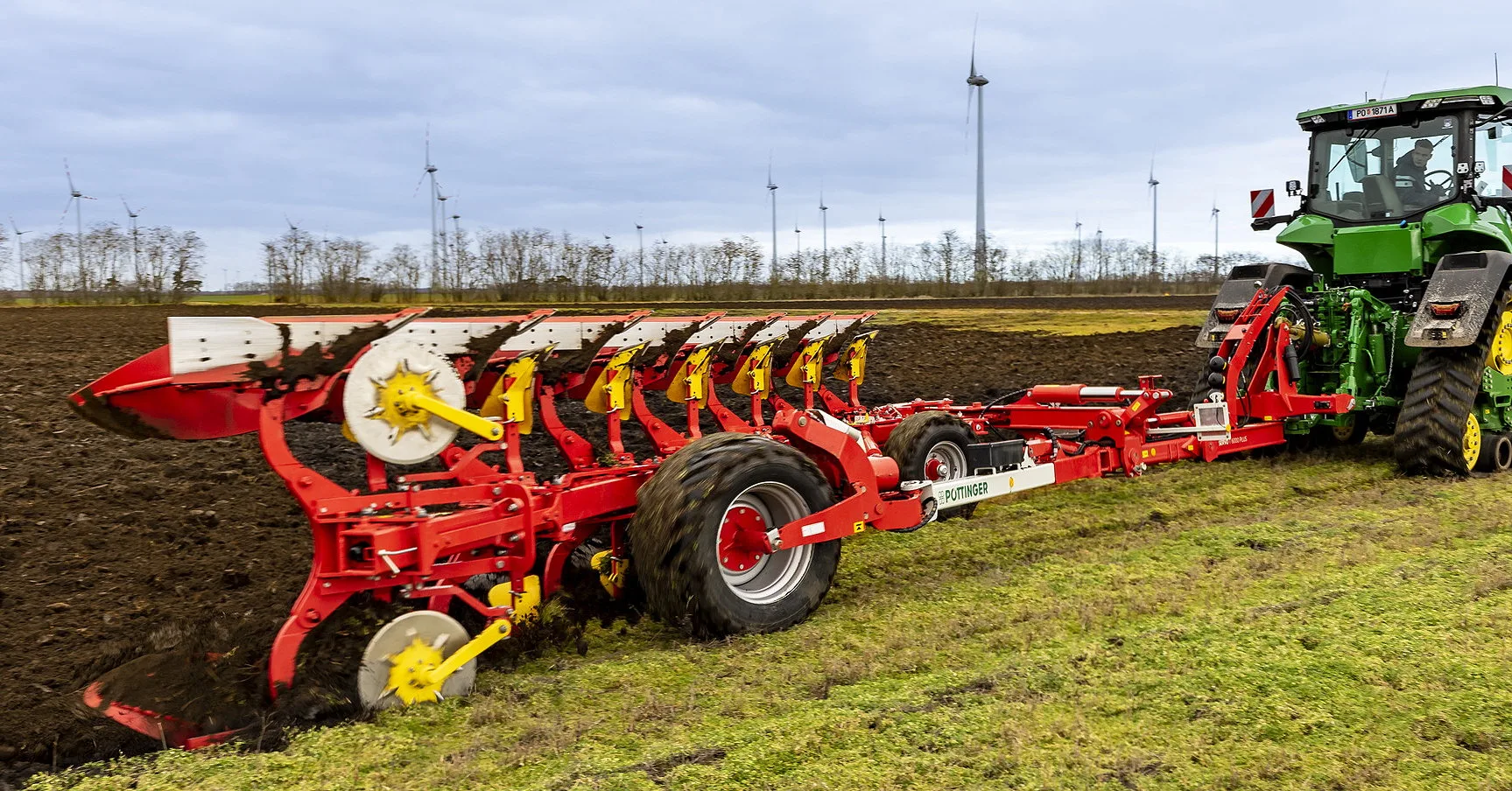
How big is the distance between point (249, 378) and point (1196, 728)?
3336 millimetres

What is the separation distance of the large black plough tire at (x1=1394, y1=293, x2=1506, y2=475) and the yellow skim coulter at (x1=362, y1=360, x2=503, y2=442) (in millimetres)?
6845

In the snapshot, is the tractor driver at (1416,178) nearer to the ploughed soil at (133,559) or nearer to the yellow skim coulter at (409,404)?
the ploughed soil at (133,559)

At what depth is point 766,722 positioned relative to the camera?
3654mm

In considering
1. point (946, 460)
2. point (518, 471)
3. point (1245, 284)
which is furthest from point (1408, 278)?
point (518, 471)

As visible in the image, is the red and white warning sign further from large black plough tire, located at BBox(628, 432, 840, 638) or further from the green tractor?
large black plough tire, located at BBox(628, 432, 840, 638)

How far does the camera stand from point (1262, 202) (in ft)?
30.9

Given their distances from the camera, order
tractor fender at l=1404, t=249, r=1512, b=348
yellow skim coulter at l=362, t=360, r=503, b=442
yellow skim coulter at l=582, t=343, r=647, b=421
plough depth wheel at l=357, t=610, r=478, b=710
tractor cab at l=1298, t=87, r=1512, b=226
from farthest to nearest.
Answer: tractor cab at l=1298, t=87, r=1512, b=226 < tractor fender at l=1404, t=249, r=1512, b=348 < yellow skim coulter at l=582, t=343, r=647, b=421 < yellow skim coulter at l=362, t=360, r=503, b=442 < plough depth wheel at l=357, t=610, r=478, b=710

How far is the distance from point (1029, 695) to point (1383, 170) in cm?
701

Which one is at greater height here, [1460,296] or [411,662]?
[1460,296]

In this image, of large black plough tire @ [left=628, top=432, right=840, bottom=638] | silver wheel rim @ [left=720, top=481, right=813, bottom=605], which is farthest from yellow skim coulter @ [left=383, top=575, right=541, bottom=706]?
silver wheel rim @ [left=720, top=481, right=813, bottom=605]

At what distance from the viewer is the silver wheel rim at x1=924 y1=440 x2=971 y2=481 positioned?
6.73 m

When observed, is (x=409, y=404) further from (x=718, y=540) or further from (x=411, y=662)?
(x=718, y=540)

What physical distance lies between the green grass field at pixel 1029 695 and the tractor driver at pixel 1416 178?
3684mm

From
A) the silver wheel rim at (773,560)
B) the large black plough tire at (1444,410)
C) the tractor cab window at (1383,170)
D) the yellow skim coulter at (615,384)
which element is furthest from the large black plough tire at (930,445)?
the tractor cab window at (1383,170)
